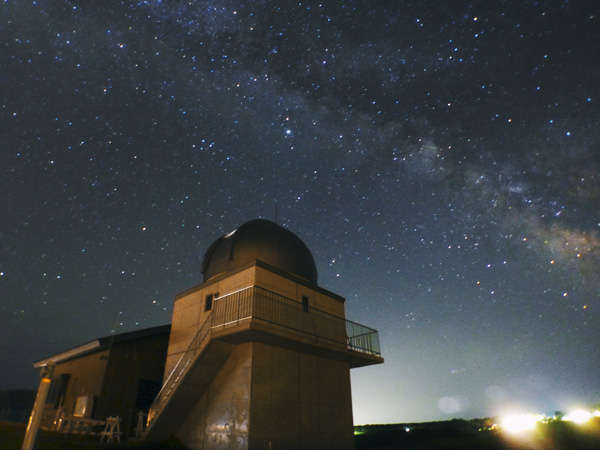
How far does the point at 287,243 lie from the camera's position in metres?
17.0

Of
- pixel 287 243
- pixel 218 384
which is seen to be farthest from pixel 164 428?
pixel 287 243

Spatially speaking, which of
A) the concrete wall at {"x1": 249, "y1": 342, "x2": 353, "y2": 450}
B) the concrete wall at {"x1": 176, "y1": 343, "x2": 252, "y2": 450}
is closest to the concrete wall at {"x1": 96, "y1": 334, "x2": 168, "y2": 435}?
the concrete wall at {"x1": 176, "y1": 343, "x2": 252, "y2": 450}

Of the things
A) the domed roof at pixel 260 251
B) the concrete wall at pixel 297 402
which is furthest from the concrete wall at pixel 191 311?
the concrete wall at pixel 297 402

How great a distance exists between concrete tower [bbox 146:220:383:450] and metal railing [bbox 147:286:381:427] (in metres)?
0.04

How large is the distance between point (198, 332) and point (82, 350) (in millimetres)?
7287

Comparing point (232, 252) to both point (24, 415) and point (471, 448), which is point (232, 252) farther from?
point (24, 415)

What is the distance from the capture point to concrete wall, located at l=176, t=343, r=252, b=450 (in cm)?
1222

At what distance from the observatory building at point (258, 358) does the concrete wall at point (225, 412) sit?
0.10 ft

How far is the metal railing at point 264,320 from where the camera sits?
13.3 m

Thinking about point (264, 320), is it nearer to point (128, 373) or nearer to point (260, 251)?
point (260, 251)

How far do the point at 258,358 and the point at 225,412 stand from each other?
6.79 ft

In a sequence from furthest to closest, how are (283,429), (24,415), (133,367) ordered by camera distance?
1. (24,415)
2. (133,367)
3. (283,429)

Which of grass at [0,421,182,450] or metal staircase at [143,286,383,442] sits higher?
metal staircase at [143,286,383,442]

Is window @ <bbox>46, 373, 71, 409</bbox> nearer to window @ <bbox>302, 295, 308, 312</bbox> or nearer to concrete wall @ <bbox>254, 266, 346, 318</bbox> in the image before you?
concrete wall @ <bbox>254, 266, 346, 318</bbox>
